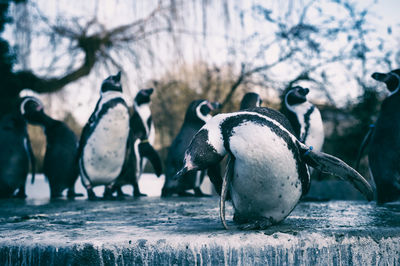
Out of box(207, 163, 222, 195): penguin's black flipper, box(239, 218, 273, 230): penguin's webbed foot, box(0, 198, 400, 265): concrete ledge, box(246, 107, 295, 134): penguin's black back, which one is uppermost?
box(246, 107, 295, 134): penguin's black back

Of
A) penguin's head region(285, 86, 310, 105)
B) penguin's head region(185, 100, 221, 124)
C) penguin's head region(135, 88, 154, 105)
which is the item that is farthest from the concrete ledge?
penguin's head region(135, 88, 154, 105)

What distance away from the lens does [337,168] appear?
1.19m

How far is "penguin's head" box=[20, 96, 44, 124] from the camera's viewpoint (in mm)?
3104

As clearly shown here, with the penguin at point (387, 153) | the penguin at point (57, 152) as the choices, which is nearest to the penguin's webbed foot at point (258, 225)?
the penguin at point (387, 153)

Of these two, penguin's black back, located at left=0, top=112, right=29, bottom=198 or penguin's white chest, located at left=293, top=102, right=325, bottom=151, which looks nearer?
penguin's white chest, located at left=293, top=102, right=325, bottom=151

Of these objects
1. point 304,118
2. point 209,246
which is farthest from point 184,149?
point 209,246

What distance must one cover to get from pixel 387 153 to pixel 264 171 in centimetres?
127

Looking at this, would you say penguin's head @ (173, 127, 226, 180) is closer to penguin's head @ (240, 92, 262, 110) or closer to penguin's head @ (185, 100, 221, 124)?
penguin's head @ (240, 92, 262, 110)

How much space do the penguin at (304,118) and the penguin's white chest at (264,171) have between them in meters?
1.54

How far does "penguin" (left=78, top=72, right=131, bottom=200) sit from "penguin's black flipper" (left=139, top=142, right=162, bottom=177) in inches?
16.9

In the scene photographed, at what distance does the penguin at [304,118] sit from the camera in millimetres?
2744

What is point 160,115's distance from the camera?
5.98 metres

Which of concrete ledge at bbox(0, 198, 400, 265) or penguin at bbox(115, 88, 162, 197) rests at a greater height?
penguin at bbox(115, 88, 162, 197)

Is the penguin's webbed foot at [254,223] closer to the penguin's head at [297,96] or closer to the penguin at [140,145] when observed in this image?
the penguin's head at [297,96]
